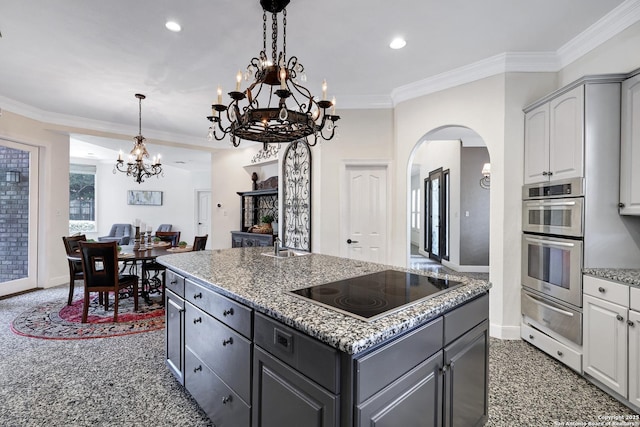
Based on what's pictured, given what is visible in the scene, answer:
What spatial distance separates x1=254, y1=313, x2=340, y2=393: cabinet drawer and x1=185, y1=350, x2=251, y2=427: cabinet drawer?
42 centimetres

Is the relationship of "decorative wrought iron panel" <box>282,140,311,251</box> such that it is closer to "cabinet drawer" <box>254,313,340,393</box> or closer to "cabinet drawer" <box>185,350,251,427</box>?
"cabinet drawer" <box>185,350,251,427</box>

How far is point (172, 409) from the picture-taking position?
6.86ft

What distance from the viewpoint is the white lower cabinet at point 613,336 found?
6.66 ft

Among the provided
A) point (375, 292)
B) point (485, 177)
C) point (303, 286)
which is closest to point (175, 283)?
point (303, 286)

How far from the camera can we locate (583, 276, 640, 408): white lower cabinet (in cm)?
203

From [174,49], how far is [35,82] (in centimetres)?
221

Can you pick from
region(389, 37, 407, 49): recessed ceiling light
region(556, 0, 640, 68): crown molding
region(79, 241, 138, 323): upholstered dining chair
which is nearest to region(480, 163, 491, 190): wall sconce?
region(556, 0, 640, 68): crown molding

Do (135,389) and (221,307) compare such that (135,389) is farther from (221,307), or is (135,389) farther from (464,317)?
(464,317)

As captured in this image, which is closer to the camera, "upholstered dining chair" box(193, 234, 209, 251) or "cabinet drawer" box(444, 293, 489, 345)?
"cabinet drawer" box(444, 293, 489, 345)

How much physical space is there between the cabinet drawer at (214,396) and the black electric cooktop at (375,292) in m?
0.65

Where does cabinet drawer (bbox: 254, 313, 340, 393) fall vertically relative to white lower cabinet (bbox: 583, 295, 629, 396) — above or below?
above

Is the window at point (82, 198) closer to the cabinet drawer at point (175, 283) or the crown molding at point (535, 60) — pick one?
the cabinet drawer at point (175, 283)

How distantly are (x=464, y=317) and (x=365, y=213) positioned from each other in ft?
9.15

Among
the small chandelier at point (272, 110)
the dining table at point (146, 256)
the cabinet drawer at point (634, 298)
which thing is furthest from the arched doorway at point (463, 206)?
the small chandelier at point (272, 110)
